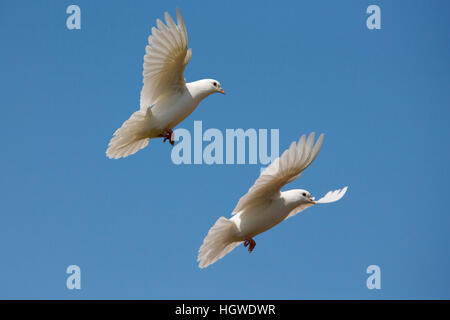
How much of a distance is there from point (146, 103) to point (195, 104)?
0.78m

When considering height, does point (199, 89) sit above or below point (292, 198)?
above

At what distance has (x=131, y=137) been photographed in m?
12.1

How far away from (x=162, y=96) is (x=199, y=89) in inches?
23.9

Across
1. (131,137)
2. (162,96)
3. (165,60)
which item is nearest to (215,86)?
(162,96)

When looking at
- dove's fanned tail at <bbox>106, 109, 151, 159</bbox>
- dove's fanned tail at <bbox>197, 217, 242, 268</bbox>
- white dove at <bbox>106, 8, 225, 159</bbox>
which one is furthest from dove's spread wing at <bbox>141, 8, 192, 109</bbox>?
dove's fanned tail at <bbox>197, 217, 242, 268</bbox>

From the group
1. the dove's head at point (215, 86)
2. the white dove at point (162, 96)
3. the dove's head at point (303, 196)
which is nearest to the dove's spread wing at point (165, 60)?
the white dove at point (162, 96)

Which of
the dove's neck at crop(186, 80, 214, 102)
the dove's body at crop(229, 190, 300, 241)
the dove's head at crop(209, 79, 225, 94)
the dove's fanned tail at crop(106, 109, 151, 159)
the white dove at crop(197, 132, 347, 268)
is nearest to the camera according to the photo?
the white dove at crop(197, 132, 347, 268)

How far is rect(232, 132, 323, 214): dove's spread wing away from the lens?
979 cm

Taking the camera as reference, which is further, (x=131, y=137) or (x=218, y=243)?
(x=131, y=137)

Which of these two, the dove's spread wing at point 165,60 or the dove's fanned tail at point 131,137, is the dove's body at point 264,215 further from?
the dove's spread wing at point 165,60

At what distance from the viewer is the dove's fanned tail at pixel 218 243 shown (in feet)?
36.0

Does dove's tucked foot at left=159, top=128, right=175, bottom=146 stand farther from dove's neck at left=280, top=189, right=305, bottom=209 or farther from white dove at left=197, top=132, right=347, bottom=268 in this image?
dove's neck at left=280, top=189, right=305, bottom=209

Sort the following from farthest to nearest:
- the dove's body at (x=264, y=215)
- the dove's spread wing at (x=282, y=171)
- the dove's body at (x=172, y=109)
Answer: the dove's body at (x=172, y=109) → the dove's body at (x=264, y=215) → the dove's spread wing at (x=282, y=171)

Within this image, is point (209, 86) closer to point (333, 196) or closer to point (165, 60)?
point (165, 60)
